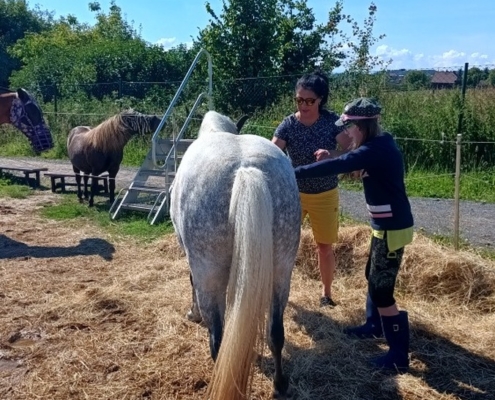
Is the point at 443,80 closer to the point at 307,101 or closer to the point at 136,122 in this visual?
the point at 136,122

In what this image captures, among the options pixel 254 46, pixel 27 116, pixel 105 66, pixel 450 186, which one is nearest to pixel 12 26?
pixel 105 66

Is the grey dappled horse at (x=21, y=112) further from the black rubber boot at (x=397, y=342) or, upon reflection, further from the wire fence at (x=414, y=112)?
the black rubber boot at (x=397, y=342)

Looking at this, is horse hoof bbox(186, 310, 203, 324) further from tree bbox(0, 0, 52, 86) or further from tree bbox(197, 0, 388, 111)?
tree bbox(0, 0, 52, 86)

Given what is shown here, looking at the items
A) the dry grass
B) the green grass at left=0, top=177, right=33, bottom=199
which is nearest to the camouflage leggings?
the dry grass

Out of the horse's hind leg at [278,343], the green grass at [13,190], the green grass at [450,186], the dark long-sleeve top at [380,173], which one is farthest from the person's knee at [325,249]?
the green grass at [13,190]

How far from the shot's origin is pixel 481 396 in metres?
2.73

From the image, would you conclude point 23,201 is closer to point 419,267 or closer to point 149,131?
point 149,131

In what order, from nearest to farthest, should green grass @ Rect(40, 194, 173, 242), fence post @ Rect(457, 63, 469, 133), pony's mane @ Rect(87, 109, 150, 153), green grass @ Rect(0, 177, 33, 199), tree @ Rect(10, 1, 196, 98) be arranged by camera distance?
green grass @ Rect(40, 194, 173, 242) < pony's mane @ Rect(87, 109, 150, 153) < green grass @ Rect(0, 177, 33, 199) < fence post @ Rect(457, 63, 469, 133) < tree @ Rect(10, 1, 196, 98)

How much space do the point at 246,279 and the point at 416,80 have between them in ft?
39.4

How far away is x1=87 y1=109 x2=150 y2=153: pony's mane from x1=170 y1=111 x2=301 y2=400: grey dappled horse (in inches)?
195

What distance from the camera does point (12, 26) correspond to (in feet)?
107

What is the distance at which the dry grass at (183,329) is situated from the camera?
287 cm

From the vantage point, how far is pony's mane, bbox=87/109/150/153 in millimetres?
7484

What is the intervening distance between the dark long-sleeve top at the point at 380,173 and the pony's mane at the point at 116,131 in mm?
5129
